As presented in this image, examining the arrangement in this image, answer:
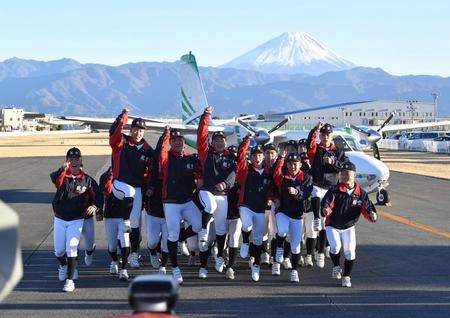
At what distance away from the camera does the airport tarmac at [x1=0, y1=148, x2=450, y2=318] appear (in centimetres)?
816

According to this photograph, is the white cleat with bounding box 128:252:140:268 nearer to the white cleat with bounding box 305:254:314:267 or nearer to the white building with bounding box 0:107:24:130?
the white cleat with bounding box 305:254:314:267

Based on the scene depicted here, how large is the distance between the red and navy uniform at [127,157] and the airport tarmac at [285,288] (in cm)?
162

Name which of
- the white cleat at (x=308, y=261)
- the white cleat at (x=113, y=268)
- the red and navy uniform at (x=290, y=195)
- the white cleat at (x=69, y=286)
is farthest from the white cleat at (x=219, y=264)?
the white cleat at (x=69, y=286)

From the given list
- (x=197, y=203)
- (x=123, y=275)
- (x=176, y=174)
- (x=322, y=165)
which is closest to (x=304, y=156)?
(x=322, y=165)

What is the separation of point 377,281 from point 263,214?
2.05m

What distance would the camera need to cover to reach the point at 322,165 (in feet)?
37.3

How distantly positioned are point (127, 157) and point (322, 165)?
3571 mm

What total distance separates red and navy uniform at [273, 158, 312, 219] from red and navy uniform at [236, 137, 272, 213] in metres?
0.17

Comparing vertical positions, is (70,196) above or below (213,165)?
below

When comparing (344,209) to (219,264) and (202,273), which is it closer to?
(219,264)

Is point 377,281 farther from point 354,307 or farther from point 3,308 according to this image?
point 3,308

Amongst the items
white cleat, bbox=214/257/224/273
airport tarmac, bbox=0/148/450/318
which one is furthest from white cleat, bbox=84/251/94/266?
white cleat, bbox=214/257/224/273

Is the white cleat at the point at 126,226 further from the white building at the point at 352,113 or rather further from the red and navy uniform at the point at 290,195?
the white building at the point at 352,113

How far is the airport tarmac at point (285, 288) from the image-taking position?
26.8 ft
